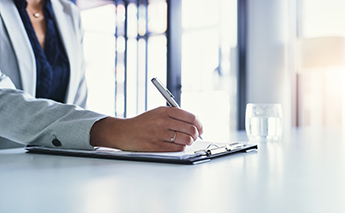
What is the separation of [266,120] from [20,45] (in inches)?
32.7

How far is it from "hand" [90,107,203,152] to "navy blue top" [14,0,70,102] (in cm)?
67

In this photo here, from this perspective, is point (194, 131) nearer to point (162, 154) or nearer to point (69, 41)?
point (162, 154)

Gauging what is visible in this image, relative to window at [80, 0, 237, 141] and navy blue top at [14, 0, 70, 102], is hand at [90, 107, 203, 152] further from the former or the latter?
window at [80, 0, 237, 141]

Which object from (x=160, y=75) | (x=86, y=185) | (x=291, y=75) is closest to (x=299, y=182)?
(x=86, y=185)

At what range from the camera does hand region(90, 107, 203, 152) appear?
65 cm

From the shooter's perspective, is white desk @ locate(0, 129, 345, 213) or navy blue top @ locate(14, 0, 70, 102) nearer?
white desk @ locate(0, 129, 345, 213)

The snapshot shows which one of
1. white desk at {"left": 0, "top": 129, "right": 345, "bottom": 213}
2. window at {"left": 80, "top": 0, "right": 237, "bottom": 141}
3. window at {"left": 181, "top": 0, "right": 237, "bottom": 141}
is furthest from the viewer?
window at {"left": 80, "top": 0, "right": 237, "bottom": 141}

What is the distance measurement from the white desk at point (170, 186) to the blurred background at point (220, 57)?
24.6 inches

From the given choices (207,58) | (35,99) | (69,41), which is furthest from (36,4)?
(207,58)

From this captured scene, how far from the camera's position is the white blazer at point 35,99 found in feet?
2.25

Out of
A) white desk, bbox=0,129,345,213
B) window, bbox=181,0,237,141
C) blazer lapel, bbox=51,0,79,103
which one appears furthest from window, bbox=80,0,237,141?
white desk, bbox=0,129,345,213

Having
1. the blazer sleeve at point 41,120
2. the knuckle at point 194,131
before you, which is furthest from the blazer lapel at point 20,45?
the knuckle at point 194,131

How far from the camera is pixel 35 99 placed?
73cm

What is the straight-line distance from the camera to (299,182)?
419mm
